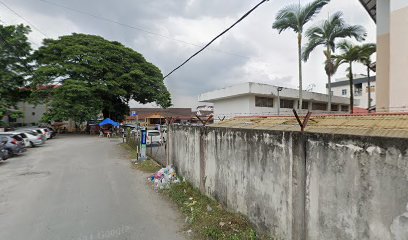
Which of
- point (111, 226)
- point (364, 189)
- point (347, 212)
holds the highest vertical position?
point (364, 189)

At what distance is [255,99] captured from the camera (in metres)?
24.2

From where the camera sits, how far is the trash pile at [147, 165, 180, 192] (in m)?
8.20

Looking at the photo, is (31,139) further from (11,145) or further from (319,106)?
(319,106)

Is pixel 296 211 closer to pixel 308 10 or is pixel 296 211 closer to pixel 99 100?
pixel 308 10

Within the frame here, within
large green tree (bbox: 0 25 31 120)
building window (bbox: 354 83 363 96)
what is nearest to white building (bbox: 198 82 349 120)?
building window (bbox: 354 83 363 96)

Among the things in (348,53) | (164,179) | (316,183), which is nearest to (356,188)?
(316,183)

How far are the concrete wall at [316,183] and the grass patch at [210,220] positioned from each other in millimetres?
211

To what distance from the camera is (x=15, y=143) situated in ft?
50.6

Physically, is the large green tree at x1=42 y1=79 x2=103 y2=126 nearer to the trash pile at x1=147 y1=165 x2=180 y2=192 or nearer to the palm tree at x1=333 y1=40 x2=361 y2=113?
the trash pile at x1=147 y1=165 x2=180 y2=192

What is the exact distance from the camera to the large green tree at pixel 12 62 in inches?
1146

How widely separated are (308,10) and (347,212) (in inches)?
615

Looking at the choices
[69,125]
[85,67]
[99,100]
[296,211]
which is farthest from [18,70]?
[296,211]

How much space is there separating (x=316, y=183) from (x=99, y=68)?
31558 millimetres

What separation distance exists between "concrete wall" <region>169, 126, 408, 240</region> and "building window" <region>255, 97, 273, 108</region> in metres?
19.1
